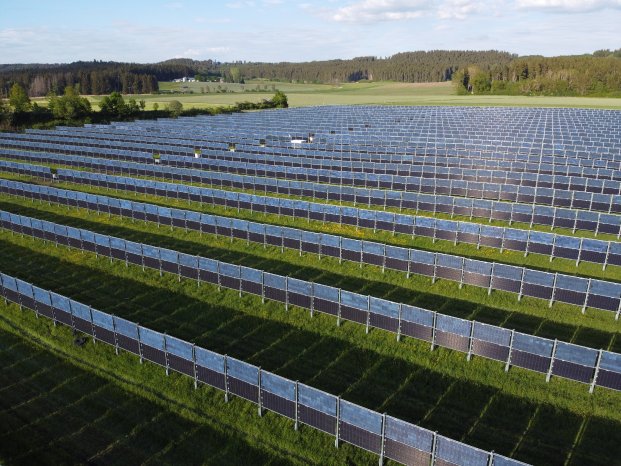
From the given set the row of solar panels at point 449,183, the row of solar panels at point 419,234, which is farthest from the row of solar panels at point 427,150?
the row of solar panels at point 419,234

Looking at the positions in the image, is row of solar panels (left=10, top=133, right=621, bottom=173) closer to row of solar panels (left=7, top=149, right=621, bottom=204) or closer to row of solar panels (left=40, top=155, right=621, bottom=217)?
row of solar panels (left=7, top=149, right=621, bottom=204)

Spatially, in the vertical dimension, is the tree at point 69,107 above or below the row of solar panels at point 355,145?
above

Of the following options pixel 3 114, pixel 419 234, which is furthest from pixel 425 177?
pixel 3 114

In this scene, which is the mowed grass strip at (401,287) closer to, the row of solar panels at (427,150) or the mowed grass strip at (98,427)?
the mowed grass strip at (98,427)

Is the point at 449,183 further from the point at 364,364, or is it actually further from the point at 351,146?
the point at 364,364

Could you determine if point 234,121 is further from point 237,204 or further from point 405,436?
point 405,436

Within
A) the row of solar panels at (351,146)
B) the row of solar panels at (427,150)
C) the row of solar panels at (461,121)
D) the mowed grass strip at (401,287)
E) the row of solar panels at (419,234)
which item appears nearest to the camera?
the mowed grass strip at (401,287)

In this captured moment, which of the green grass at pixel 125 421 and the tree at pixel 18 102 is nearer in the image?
the green grass at pixel 125 421
